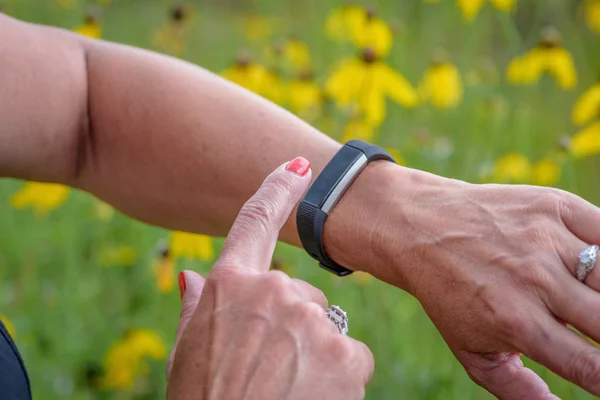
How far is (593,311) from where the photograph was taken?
0.70 metres

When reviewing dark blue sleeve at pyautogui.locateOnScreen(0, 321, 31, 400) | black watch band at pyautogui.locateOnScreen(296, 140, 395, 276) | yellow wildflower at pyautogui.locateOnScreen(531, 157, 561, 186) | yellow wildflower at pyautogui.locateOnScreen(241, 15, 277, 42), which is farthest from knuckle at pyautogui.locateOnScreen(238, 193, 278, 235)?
yellow wildflower at pyautogui.locateOnScreen(241, 15, 277, 42)

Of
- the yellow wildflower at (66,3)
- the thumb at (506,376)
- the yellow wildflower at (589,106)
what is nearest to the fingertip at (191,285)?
the thumb at (506,376)

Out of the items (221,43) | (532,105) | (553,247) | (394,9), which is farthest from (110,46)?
(221,43)

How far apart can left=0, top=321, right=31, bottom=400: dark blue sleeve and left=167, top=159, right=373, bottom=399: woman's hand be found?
6.2 inches

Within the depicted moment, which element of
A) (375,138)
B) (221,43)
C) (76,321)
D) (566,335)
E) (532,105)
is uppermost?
(566,335)

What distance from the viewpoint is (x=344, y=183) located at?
2.92 ft

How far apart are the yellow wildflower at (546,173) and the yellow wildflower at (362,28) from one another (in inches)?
13.4

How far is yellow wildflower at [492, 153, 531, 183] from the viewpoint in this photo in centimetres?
151

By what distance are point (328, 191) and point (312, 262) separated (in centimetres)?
75

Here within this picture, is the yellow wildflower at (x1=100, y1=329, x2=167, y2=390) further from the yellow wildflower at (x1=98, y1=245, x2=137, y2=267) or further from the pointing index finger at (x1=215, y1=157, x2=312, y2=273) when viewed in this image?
the pointing index finger at (x1=215, y1=157, x2=312, y2=273)

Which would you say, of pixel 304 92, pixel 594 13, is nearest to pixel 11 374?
pixel 304 92

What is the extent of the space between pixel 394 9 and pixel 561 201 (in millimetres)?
1513

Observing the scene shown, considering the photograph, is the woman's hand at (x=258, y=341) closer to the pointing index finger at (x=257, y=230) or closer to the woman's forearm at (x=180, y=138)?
the pointing index finger at (x=257, y=230)

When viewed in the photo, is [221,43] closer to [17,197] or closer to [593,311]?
[17,197]
